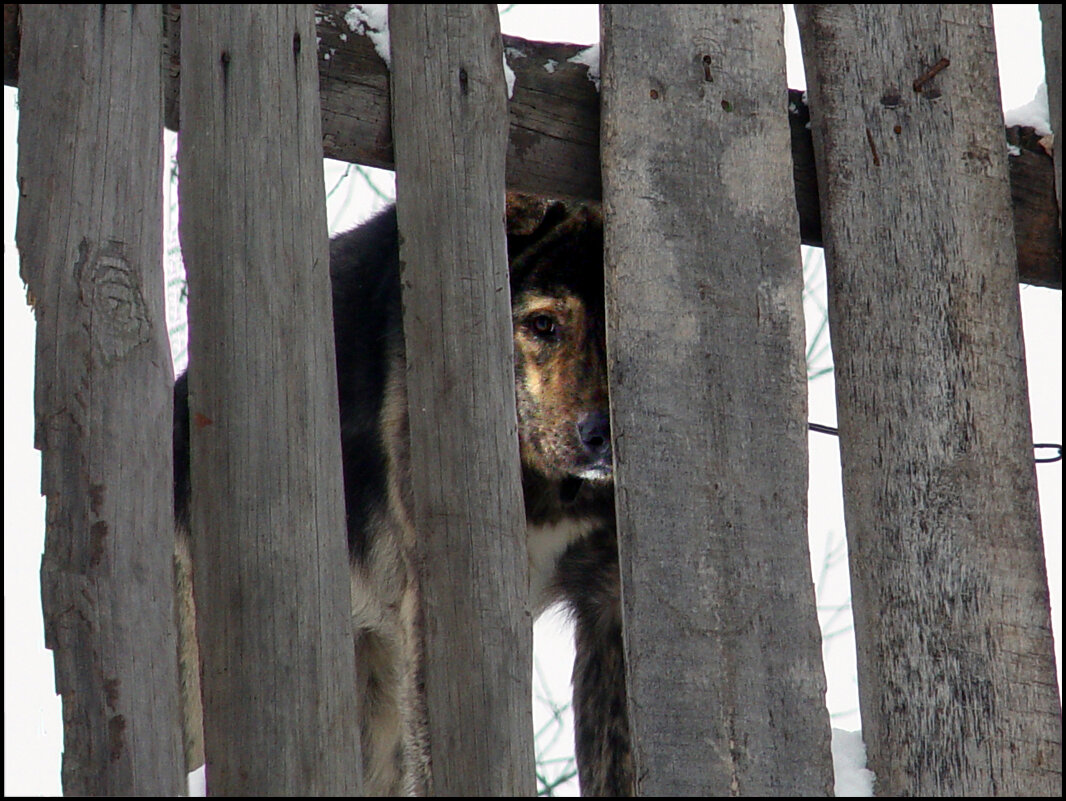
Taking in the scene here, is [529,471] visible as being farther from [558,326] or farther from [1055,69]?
[1055,69]

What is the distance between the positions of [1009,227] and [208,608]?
1.82 metres

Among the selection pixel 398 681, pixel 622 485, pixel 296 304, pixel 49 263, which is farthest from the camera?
pixel 398 681

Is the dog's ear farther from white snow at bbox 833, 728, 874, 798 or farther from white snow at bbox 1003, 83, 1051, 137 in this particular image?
white snow at bbox 833, 728, 874, 798

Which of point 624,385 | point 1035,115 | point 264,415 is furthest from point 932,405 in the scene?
point 264,415

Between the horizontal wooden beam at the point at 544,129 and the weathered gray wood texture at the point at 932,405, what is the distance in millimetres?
166

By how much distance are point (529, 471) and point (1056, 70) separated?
1.97 metres

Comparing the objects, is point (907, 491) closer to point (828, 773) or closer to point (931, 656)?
point (931, 656)

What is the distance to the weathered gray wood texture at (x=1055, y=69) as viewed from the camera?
289 centimetres

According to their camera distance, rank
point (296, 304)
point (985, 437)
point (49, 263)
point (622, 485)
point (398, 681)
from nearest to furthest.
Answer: point (49, 263), point (296, 304), point (622, 485), point (985, 437), point (398, 681)

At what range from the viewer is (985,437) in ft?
8.43

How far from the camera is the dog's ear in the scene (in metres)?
3.76

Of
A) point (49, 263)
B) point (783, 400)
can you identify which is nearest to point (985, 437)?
point (783, 400)

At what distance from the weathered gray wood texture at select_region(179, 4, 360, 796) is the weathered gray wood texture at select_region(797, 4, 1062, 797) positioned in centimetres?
106

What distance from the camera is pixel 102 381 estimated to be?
204 cm
